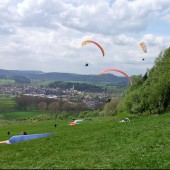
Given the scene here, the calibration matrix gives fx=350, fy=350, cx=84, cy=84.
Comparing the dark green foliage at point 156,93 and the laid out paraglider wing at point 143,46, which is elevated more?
the laid out paraglider wing at point 143,46

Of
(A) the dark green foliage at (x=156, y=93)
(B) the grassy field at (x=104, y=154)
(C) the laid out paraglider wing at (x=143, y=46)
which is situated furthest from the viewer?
(A) the dark green foliage at (x=156, y=93)

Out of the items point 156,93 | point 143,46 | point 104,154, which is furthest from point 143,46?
point 104,154

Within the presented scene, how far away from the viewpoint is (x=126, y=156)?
81.6ft

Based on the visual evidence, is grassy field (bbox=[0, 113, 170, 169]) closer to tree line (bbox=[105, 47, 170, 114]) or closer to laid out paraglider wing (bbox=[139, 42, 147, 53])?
laid out paraglider wing (bbox=[139, 42, 147, 53])

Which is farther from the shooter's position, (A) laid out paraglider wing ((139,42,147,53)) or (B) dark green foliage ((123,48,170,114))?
(B) dark green foliage ((123,48,170,114))

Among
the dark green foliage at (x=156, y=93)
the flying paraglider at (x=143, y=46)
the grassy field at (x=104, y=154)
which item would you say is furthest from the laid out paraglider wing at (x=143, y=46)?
the grassy field at (x=104, y=154)

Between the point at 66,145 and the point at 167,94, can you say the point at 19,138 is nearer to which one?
the point at 66,145

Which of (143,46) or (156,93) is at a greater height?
(143,46)

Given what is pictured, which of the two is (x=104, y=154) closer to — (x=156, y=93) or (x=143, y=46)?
(x=143, y=46)

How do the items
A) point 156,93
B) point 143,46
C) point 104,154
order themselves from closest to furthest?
point 104,154 → point 143,46 → point 156,93

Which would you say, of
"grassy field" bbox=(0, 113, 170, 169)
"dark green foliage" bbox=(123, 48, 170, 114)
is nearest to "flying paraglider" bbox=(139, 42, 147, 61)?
"dark green foliage" bbox=(123, 48, 170, 114)

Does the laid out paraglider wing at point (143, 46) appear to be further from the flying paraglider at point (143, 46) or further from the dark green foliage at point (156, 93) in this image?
the dark green foliage at point (156, 93)

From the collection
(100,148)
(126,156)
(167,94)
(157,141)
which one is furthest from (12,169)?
(167,94)

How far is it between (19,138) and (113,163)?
89.7 feet
